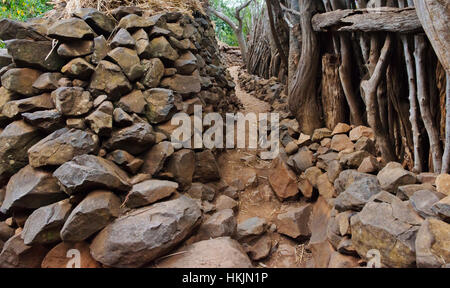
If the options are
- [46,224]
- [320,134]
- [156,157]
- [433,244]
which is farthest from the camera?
[320,134]

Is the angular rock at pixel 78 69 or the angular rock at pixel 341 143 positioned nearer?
the angular rock at pixel 78 69

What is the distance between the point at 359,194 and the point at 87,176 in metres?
1.85

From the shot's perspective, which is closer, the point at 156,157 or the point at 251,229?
the point at 251,229

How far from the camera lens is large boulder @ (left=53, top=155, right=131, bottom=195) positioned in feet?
5.95

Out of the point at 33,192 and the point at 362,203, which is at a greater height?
the point at 33,192

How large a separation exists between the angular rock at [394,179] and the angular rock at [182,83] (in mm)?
2038

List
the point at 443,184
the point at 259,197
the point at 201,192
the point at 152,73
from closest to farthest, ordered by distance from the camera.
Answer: the point at 443,184, the point at 201,192, the point at 152,73, the point at 259,197

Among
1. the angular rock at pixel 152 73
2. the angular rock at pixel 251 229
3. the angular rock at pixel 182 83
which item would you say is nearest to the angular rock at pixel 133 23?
the angular rock at pixel 152 73

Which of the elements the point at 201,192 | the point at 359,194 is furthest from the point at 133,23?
the point at 359,194

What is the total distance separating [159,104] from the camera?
261 centimetres

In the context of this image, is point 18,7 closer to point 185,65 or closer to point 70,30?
point 70,30

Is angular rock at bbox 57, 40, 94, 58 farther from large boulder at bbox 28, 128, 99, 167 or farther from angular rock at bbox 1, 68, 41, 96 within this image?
large boulder at bbox 28, 128, 99, 167

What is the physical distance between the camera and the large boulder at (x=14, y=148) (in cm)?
211

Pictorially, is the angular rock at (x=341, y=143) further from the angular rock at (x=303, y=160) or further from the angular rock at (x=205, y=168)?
the angular rock at (x=205, y=168)
